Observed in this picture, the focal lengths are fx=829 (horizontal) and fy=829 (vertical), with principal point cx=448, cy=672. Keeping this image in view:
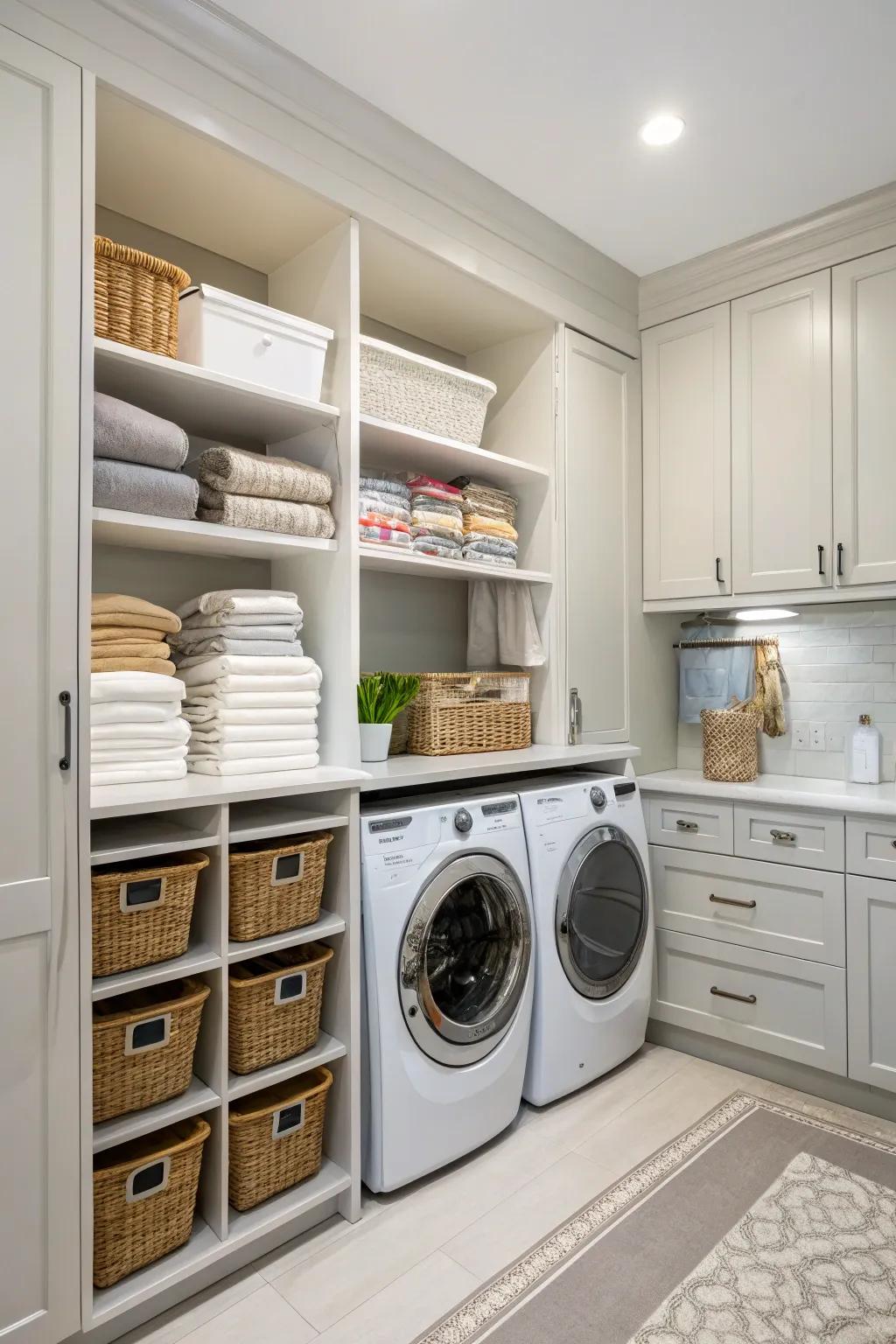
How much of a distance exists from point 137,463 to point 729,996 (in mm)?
2369

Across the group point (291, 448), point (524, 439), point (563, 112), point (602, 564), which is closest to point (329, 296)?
point (291, 448)

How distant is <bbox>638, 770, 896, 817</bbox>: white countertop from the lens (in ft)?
7.95

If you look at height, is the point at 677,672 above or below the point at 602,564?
below

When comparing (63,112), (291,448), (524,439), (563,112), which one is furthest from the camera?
(524,439)

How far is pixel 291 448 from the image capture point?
7.52 ft

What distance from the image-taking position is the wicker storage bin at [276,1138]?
1.81 meters

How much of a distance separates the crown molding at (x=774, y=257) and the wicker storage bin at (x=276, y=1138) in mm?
2751

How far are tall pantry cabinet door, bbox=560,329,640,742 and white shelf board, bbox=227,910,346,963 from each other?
122 centimetres

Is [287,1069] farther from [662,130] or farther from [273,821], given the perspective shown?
[662,130]

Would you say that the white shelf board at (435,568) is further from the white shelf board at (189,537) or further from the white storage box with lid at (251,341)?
the white storage box with lid at (251,341)

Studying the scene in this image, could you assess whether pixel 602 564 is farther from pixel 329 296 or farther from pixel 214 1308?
pixel 214 1308

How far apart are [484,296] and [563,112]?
0.55m

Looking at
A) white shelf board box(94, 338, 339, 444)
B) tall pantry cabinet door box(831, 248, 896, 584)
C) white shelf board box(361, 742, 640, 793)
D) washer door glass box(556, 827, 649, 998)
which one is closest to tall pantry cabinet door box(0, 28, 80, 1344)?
white shelf board box(94, 338, 339, 444)

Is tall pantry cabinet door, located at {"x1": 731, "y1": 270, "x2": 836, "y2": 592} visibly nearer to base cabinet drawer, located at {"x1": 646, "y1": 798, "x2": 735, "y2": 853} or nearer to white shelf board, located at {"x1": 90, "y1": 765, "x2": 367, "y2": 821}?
base cabinet drawer, located at {"x1": 646, "y1": 798, "x2": 735, "y2": 853}
